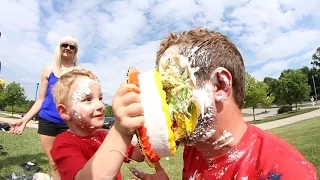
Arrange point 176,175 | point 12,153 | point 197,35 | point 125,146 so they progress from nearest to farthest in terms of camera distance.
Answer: point 125,146
point 197,35
point 176,175
point 12,153

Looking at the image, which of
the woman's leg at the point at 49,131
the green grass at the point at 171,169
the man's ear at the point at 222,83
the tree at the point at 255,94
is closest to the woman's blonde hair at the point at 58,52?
the woman's leg at the point at 49,131

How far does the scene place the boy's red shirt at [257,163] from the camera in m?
1.73

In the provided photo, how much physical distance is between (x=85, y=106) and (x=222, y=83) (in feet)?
5.19

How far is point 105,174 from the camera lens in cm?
156

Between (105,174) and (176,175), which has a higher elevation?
(105,174)

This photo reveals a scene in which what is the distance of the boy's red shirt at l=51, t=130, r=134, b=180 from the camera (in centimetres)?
240

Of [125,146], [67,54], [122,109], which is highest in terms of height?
[67,54]

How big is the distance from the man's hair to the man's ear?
0.03 metres

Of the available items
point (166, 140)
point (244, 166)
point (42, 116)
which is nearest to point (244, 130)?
point (244, 166)

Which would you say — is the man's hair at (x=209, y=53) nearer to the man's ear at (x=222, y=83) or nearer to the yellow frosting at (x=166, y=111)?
the man's ear at (x=222, y=83)

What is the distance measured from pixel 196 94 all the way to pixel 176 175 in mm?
5425

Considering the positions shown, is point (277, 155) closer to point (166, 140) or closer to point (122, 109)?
point (166, 140)

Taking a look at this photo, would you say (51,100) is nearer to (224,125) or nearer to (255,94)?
(224,125)

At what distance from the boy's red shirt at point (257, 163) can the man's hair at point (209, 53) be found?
295 mm
